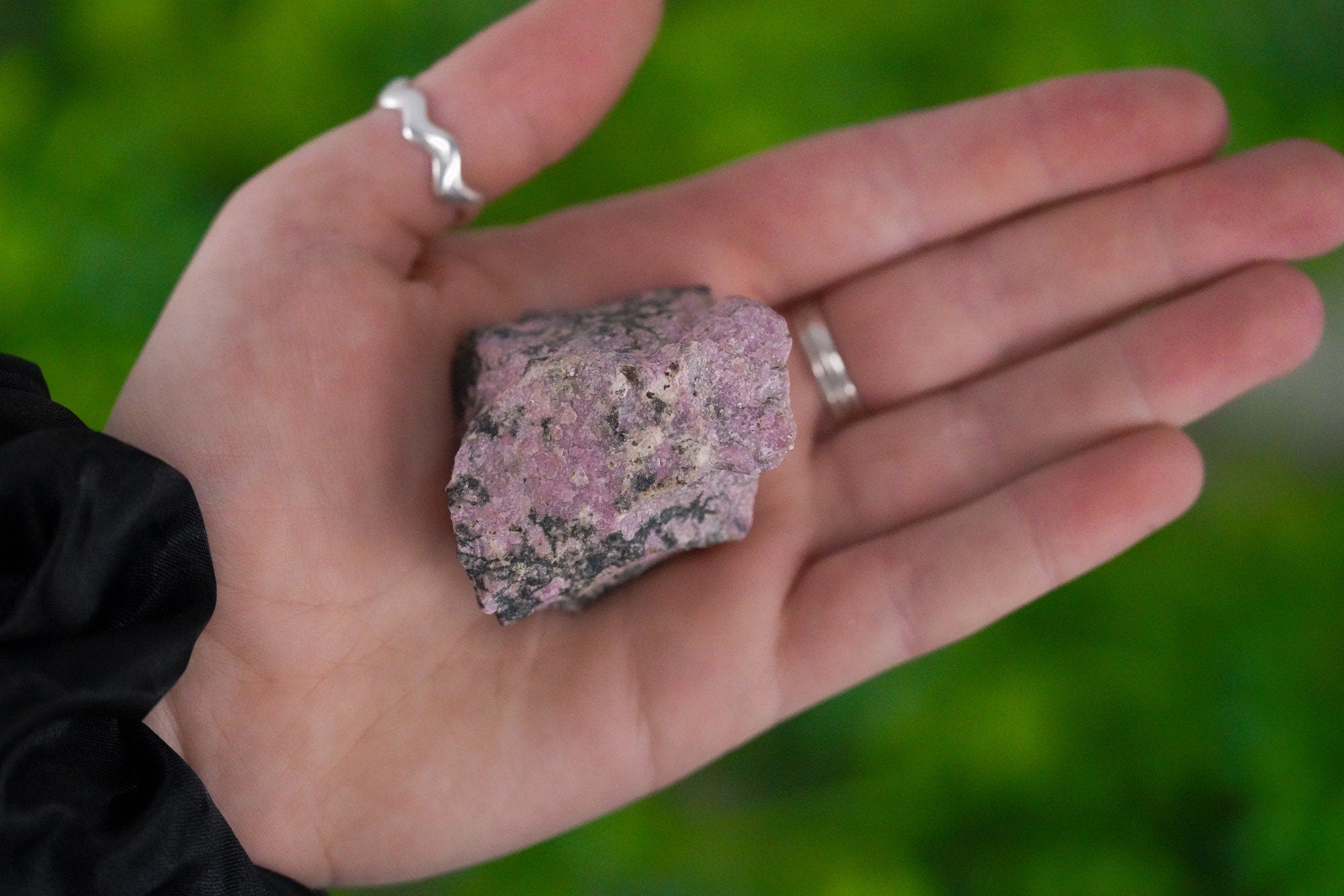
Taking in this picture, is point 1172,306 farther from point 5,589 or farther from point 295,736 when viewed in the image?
point 5,589

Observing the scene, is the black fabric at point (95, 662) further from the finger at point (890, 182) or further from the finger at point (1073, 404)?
the finger at point (1073, 404)

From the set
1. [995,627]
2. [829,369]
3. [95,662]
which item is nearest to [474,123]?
[829,369]

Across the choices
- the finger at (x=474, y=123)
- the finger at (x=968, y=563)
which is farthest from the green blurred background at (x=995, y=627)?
the finger at (x=474, y=123)

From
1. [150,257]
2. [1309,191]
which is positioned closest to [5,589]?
[150,257]

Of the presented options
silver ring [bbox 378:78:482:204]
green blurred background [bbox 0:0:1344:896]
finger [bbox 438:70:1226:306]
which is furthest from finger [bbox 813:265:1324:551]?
silver ring [bbox 378:78:482:204]

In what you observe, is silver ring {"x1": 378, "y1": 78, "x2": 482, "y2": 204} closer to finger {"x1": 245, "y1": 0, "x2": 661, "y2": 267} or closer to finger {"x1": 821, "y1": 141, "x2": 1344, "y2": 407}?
finger {"x1": 245, "y1": 0, "x2": 661, "y2": 267}
